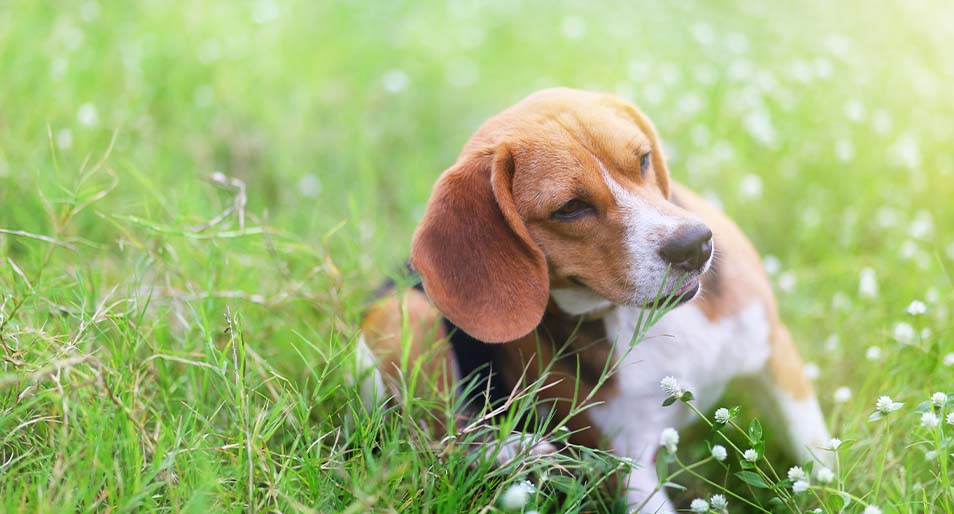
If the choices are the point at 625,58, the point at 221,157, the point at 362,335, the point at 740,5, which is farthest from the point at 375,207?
the point at 740,5

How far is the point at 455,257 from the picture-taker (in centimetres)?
284

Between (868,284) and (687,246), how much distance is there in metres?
1.51

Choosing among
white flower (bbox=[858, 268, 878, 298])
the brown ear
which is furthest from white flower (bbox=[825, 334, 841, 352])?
the brown ear

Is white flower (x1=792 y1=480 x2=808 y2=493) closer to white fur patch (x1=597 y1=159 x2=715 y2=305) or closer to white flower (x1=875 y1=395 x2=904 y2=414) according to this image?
white flower (x1=875 y1=395 x2=904 y2=414)

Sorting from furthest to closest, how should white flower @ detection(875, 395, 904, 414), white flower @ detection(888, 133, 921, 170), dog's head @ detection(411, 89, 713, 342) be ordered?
white flower @ detection(888, 133, 921, 170), dog's head @ detection(411, 89, 713, 342), white flower @ detection(875, 395, 904, 414)

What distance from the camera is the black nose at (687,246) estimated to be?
2.64 metres

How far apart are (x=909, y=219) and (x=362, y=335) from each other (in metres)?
3.03

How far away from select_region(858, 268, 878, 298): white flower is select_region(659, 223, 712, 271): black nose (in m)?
1.43

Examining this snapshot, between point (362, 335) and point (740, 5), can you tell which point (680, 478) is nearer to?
point (362, 335)

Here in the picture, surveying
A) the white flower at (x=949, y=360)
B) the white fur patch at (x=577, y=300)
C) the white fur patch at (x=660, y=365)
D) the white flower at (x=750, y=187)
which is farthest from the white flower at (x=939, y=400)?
the white flower at (x=750, y=187)

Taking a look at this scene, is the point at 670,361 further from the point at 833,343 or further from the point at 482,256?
the point at 833,343

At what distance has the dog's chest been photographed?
2.93 m

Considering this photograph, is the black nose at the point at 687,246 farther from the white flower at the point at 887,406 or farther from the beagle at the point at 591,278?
the white flower at the point at 887,406

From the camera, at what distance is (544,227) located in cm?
282
